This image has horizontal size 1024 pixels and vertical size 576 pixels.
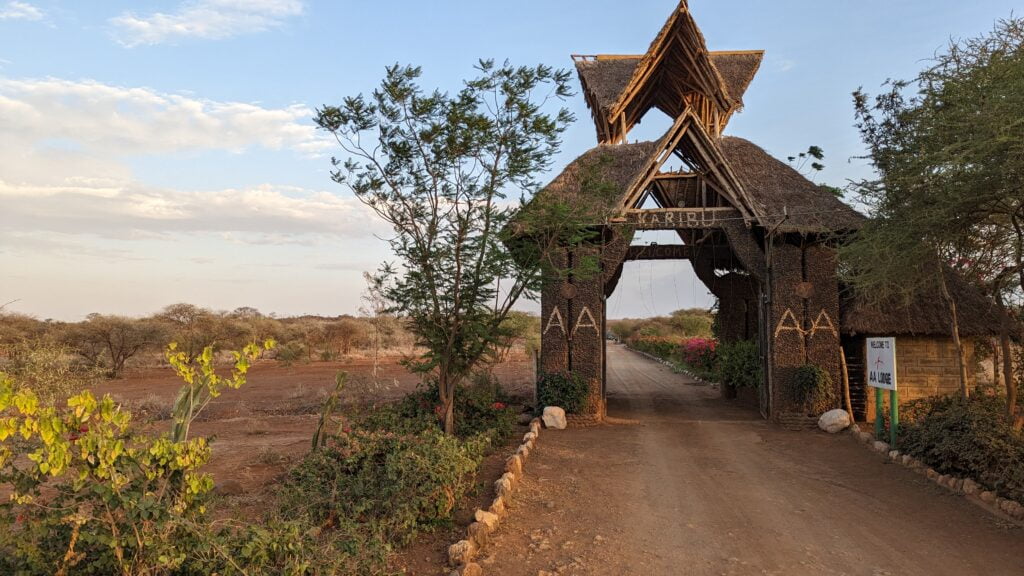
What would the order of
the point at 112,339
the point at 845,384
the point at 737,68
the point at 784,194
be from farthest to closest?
the point at 112,339 → the point at 737,68 → the point at 784,194 → the point at 845,384

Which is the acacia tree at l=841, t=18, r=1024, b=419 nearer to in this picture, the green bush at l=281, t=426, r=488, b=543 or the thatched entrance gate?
the thatched entrance gate

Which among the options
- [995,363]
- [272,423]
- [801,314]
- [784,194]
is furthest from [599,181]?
[272,423]

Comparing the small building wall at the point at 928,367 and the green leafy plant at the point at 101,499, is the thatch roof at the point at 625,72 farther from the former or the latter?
the green leafy plant at the point at 101,499

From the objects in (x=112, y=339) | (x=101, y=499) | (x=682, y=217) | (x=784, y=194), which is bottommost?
(x=101, y=499)

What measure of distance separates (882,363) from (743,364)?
6372mm

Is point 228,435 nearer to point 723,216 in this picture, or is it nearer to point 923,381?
point 723,216

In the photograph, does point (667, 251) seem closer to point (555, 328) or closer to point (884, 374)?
point (555, 328)

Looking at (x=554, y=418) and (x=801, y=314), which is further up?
(x=801, y=314)

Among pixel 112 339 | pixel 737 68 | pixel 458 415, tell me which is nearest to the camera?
pixel 458 415

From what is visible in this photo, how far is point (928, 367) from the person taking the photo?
46.1 ft

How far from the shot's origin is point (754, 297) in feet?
65.4

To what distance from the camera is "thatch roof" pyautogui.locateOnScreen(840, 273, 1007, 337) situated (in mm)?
13656

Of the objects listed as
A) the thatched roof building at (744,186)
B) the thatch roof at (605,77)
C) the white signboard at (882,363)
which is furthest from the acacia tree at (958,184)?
the thatch roof at (605,77)

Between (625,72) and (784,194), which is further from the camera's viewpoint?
(625,72)
